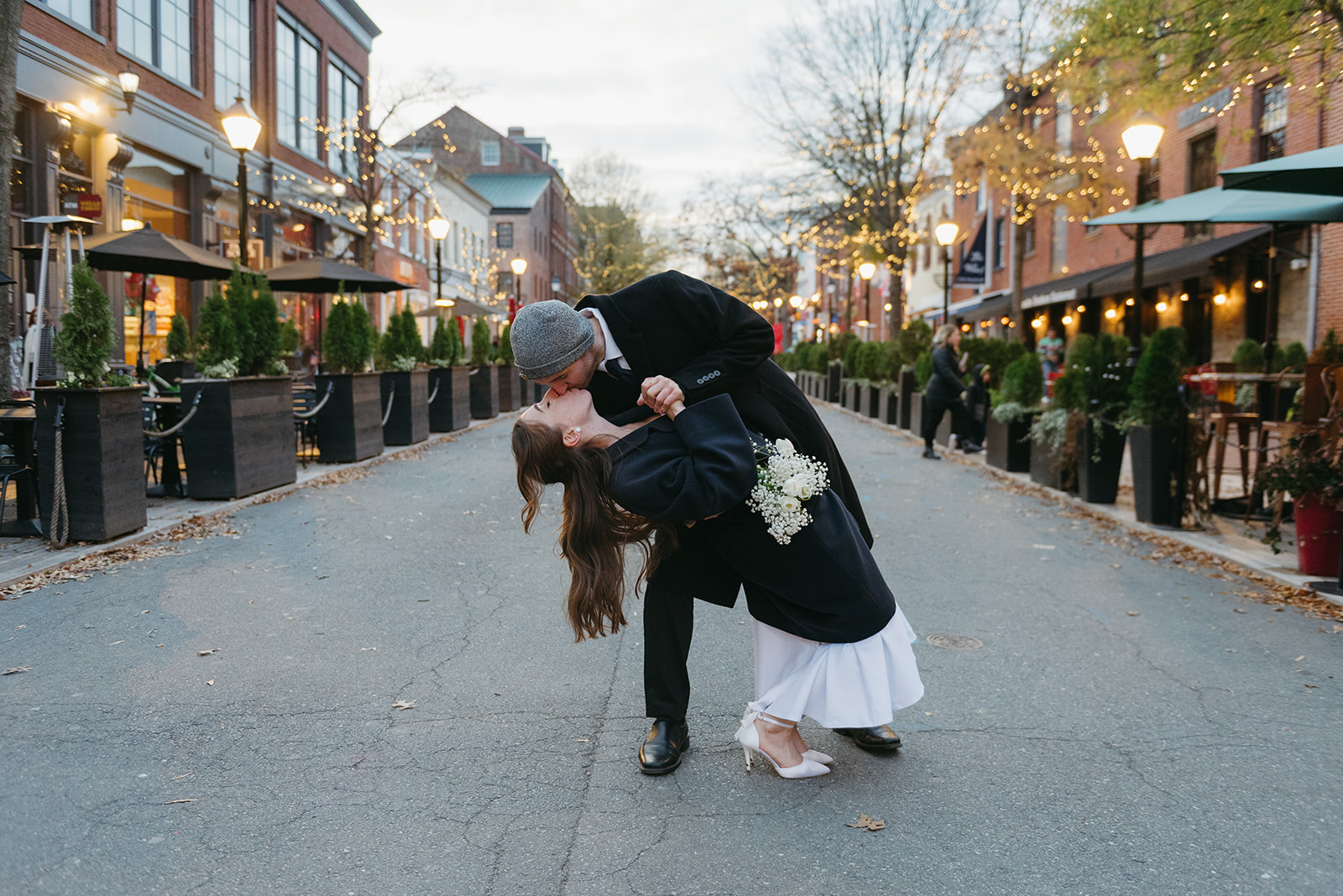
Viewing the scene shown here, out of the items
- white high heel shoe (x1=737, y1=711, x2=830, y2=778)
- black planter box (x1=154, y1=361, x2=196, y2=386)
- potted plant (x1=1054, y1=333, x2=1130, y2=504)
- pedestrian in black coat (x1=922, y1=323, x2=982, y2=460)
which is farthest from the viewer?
pedestrian in black coat (x1=922, y1=323, x2=982, y2=460)

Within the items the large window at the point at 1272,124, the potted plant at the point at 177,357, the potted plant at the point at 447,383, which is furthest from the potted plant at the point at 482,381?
the large window at the point at 1272,124

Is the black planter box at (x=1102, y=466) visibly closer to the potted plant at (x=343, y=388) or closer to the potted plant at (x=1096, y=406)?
the potted plant at (x=1096, y=406)

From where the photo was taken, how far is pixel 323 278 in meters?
16.2

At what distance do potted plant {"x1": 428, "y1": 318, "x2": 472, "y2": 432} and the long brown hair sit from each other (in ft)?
48.3

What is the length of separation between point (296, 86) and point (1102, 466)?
76.0ft

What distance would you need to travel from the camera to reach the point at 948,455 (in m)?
15.1

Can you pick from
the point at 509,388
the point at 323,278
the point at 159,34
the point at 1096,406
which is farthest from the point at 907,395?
the point at 159,34

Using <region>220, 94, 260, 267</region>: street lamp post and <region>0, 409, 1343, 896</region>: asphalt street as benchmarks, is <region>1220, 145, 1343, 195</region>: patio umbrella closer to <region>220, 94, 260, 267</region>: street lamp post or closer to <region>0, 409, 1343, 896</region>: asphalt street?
<region>0, 409, 1343, 896</region>: asphalt street

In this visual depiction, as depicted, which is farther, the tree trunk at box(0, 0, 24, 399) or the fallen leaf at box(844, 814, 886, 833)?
the tree trunk at box(0, 0, 24, 399)

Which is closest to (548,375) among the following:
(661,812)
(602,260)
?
(661,812)

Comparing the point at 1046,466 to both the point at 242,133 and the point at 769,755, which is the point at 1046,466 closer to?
the point at 769,755

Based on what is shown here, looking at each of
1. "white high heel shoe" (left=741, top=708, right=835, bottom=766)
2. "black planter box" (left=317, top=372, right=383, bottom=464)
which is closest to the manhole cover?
"white high heel shoe" (left=741, top=708, right=835, bottom=766)

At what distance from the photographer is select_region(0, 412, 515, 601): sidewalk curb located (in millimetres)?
6559

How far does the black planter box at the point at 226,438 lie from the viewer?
928 cm
